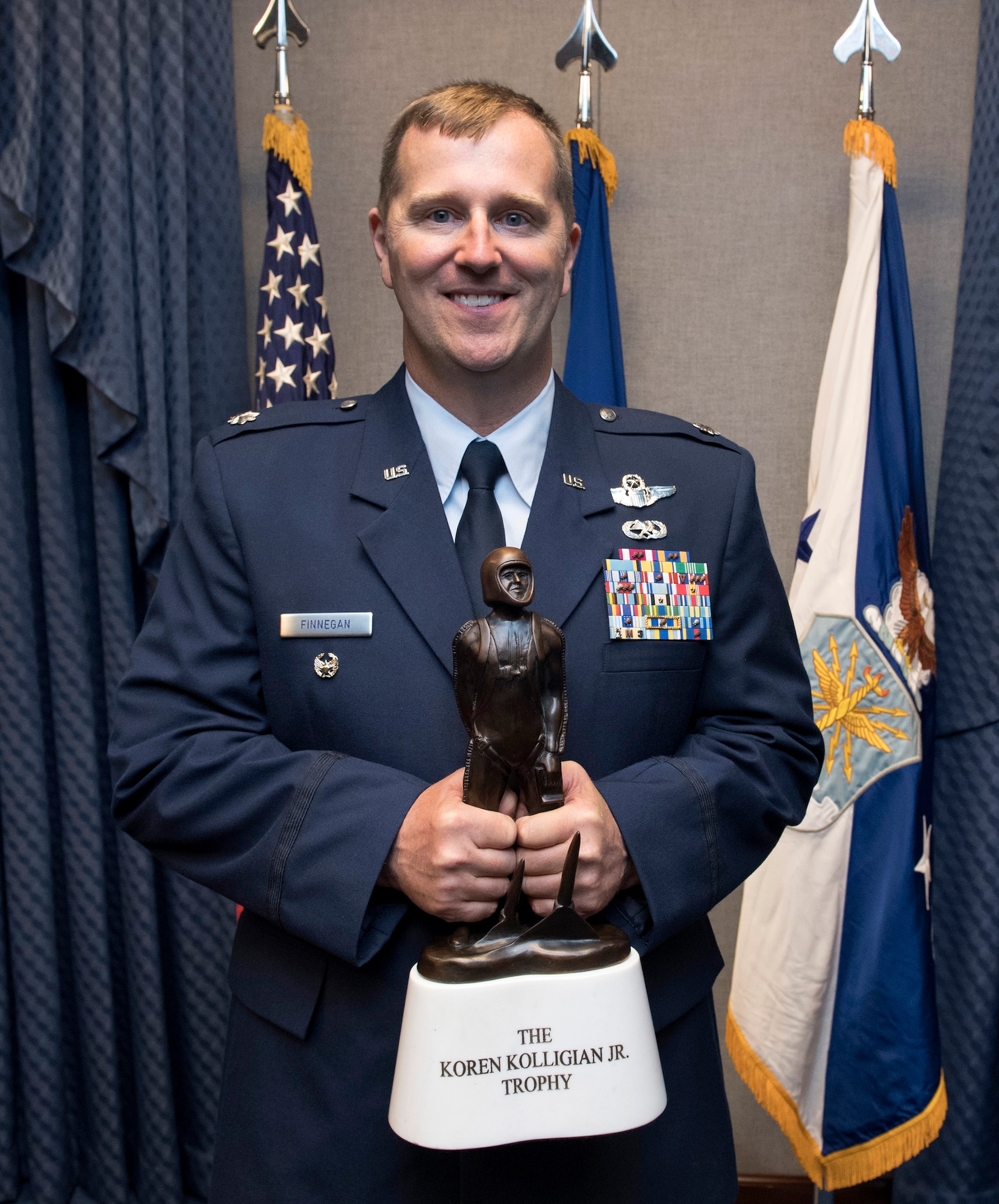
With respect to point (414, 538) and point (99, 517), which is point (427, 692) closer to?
point (414, 538)

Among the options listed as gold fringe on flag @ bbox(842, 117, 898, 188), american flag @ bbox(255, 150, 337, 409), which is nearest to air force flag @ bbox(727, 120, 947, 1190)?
gold fringe on flag @ bbox(842, 117, 898, 188)

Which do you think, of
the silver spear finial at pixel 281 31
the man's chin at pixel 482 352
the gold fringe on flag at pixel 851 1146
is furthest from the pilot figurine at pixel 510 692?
the silver spear finial at pixel 281 31

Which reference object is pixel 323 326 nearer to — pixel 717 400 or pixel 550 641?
pixel 717 400

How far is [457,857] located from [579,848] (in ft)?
0.37

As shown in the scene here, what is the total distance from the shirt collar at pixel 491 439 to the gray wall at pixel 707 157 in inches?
46.5

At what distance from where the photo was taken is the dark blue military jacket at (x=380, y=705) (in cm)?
101

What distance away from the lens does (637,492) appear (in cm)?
122

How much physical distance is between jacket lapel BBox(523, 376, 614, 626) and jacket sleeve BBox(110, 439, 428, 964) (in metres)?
0.26

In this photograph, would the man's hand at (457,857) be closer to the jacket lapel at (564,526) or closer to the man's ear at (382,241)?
the jacket lapel at (564,526)

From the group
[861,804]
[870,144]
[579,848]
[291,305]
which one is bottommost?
[861,804]

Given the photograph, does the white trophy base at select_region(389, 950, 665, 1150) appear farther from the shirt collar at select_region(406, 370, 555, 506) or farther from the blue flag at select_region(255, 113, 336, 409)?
the blue flag at select_region(255, 113, 336, 409)

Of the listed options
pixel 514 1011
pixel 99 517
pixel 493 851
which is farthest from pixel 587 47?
pixel 514 1011

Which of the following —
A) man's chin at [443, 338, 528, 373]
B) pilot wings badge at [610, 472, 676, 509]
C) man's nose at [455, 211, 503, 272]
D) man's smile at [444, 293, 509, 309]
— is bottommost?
pilot wings badge at [610, 472, 676, 509]

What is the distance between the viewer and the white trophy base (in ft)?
2.82
